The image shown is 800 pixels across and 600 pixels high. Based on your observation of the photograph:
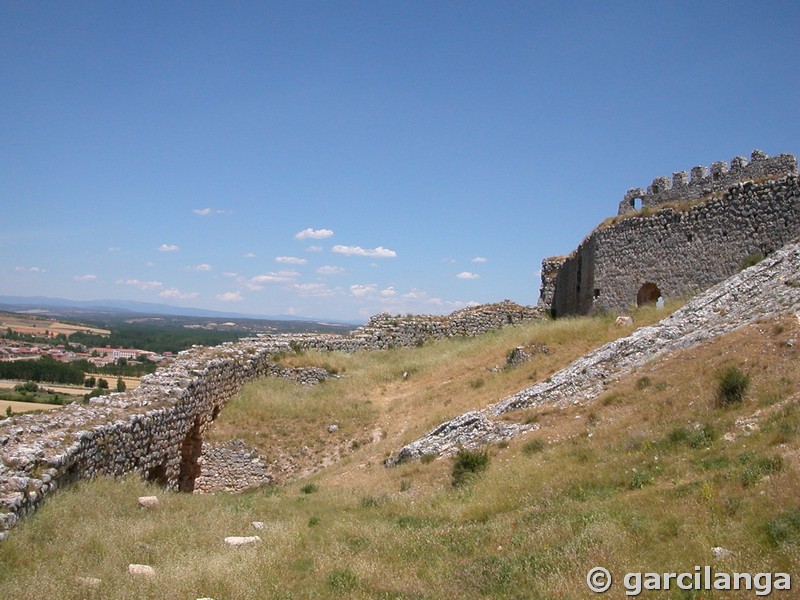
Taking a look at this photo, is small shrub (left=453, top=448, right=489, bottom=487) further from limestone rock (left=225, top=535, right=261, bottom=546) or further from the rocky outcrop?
limestone rock (left=225, top=535, right=261, bottom=546)

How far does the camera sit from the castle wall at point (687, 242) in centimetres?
1588

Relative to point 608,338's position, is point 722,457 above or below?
below

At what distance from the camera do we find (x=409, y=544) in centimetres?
698

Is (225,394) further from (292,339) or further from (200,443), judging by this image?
(292,339)

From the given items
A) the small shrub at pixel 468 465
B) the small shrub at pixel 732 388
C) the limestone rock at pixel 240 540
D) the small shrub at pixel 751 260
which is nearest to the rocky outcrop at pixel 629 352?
the small shrub at pixel 468 465

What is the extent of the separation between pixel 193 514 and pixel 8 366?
2991 cm

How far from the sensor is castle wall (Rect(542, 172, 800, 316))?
1588 cm

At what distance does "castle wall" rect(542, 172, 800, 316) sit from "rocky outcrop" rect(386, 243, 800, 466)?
2563mm

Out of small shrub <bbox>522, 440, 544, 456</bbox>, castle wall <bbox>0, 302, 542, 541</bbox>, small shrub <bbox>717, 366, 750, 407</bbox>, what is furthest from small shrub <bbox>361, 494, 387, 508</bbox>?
small shrub <bbox>717, 366, 750, 407</bbox>

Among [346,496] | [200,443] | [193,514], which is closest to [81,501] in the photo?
[193,514]

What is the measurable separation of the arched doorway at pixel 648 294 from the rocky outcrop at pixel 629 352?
6161mm

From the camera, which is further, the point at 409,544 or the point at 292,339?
the point at 292,339

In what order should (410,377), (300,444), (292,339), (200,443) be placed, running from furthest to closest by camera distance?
(292,339) < (410,377) < (300,444) < (200,443)

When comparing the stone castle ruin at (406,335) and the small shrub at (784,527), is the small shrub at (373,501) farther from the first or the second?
the small shrub at (784,527)
